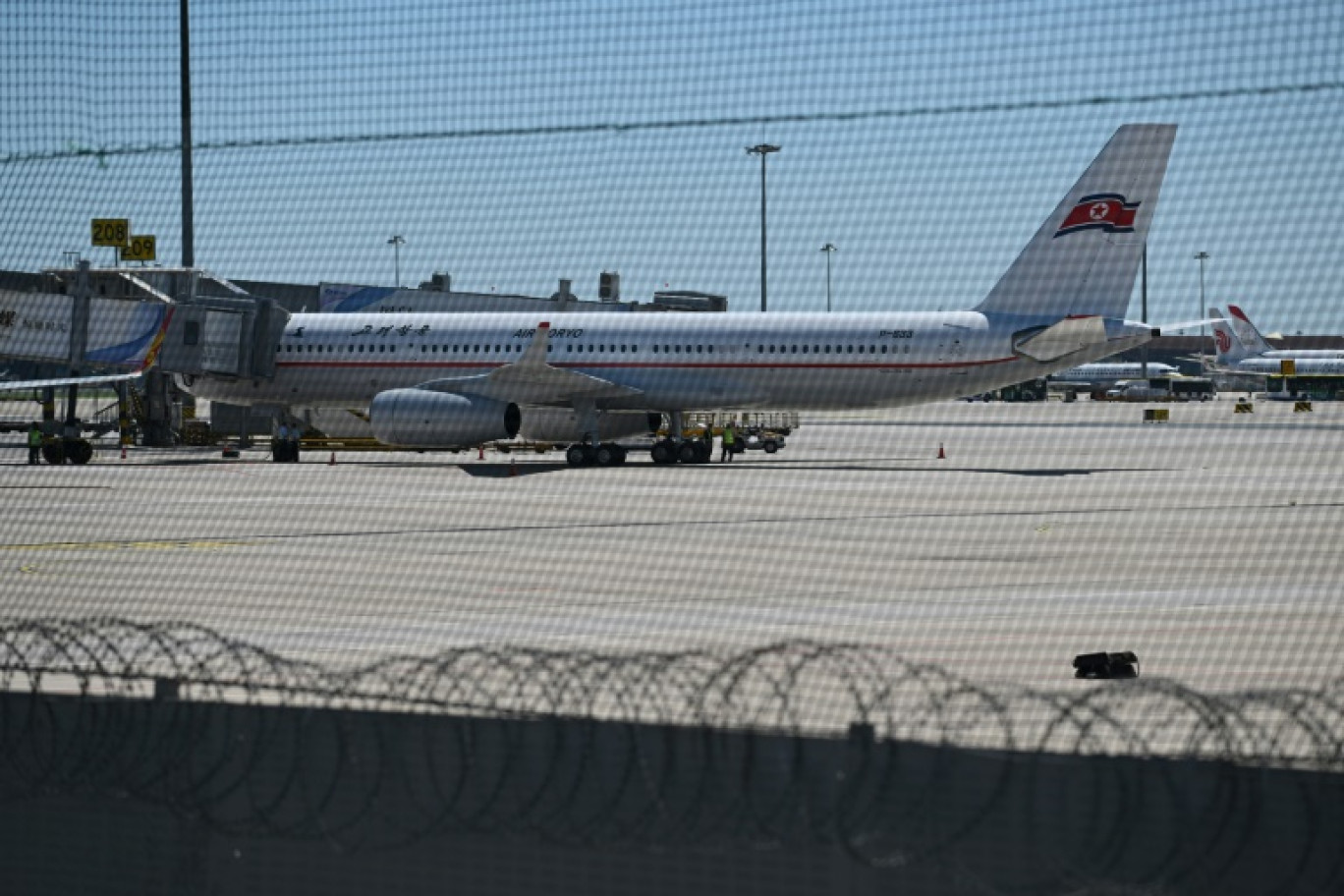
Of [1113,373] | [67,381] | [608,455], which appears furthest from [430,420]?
[1113,373]

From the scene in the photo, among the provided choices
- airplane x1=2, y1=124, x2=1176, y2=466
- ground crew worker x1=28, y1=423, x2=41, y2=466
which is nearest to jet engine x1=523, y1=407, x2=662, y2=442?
airplane x1=2, y1=124, x2=1176, y2=466

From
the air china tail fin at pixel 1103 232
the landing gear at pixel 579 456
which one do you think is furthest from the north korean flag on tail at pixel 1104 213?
the landing gear at pixel 579 456

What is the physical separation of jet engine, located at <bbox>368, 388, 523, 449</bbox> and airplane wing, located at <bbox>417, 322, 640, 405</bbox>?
108cm

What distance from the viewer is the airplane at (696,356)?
30.1 meters

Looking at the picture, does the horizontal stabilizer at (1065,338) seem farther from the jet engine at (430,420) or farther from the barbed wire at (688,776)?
the barbed wire at (688,776)

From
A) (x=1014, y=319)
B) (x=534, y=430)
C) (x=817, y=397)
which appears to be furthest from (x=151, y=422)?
(x=1014, y=319)

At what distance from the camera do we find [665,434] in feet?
124

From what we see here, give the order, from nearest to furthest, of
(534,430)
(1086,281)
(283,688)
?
(283,688), (1086,281), (534,430)

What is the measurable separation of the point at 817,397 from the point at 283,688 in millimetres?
28296

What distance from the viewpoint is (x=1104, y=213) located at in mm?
29562

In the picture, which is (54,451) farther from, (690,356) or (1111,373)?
(1111,373)

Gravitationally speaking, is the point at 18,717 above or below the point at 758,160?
below

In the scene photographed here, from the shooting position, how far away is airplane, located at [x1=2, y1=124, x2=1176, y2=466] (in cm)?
3016

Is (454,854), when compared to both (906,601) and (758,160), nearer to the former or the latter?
(758,160)
